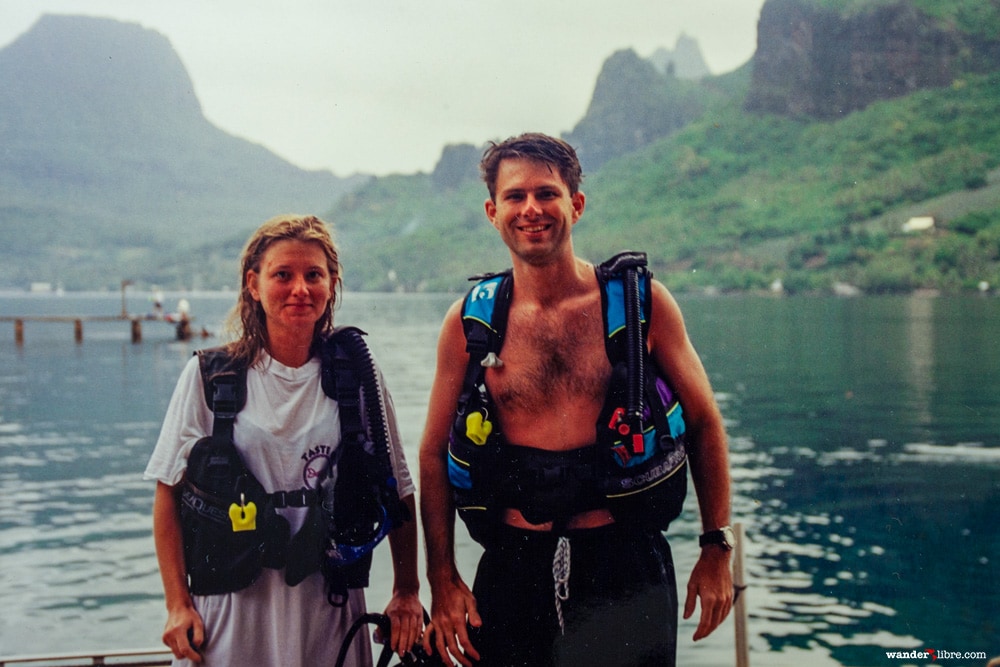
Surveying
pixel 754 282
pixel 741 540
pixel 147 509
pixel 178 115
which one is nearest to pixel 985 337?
pixel 754 282

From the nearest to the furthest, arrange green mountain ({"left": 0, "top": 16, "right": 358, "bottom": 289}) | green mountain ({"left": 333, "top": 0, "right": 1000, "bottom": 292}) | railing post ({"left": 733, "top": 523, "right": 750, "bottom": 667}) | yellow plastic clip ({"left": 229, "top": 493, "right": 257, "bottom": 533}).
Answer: yellow plastic clip ({"left": 229, "top": 493, "right": 257, "bottom": 533}) < railing post ({"left": 733, "top": 523, "right": 750, "bottom": 667}) < green mountain ({"left": 333, "top": 0, "right": 1000, "bottom": 292}) < green mountain ({"left": 0, "top": 16, "right": 358, "bottom": 289})

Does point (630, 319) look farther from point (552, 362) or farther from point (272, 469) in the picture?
point (272, 469)

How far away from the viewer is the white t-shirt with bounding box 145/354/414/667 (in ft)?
9.07

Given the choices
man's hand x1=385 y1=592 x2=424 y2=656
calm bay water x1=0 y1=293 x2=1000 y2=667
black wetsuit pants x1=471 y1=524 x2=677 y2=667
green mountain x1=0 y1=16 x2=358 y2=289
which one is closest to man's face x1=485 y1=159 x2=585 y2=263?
black wetsuit pants x1=471 y1=524 x2=677 y2=667

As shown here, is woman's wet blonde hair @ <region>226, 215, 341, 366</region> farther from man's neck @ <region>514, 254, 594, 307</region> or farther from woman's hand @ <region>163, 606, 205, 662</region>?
woman's hand @ <region>163, 606, 205, 662</region>

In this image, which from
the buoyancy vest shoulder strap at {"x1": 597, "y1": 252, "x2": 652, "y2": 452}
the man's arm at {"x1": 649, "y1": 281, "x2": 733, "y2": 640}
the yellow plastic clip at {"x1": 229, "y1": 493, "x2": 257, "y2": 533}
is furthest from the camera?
the man's arm at {"x1": 649, "y1": 281, "x2": 733, "y2": 640}

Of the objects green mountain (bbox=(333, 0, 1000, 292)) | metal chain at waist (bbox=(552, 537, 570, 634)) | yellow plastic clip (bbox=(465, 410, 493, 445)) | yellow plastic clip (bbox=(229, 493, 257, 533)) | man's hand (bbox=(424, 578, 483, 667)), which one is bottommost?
man's hand (bbox=(424, 578, 483, 667))

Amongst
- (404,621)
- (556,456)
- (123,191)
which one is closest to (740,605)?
(556,456)

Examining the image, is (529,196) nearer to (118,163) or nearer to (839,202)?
(839,202)

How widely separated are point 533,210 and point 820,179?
137334 millimetres

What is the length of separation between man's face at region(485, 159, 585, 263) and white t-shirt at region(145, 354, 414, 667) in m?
0.63

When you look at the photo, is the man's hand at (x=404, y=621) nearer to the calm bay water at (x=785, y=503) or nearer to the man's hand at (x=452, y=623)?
the man's hand at (x=452, y=623)

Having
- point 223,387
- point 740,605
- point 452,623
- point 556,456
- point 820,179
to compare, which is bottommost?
point 740,605

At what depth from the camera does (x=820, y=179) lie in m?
132
